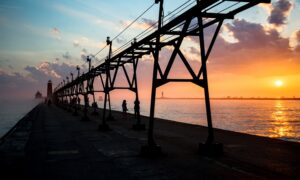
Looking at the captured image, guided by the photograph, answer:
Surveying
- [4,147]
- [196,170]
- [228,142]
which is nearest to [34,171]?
[196,170]

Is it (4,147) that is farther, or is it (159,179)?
(4,147)

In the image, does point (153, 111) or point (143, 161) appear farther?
point (153, 111)

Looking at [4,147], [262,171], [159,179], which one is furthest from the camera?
[4,147]

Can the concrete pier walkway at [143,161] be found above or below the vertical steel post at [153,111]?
below

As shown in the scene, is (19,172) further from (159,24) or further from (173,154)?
(159,24)

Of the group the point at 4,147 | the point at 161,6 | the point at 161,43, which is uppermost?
the point at 161,6

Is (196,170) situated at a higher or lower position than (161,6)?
lower

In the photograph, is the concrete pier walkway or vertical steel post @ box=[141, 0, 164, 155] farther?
vertical steel post @ box=[141, 0, 164, 155]

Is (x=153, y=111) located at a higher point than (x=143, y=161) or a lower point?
higher

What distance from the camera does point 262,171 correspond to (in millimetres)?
9562

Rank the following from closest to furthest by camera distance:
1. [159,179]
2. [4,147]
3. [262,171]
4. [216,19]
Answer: [159,179], [262,171], [216,19], [4,147]

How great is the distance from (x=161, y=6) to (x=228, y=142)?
8015 millimetres

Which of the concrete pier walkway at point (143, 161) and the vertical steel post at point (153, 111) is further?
the vertical steel post at point (153, 111)

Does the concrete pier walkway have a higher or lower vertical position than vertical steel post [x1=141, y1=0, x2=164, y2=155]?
lower
